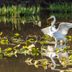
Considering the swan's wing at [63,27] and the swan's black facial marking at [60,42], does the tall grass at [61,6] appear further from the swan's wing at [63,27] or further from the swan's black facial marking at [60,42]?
the swan's wing at [63,27]

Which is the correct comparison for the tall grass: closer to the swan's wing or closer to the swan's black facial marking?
the swan's black facial marking

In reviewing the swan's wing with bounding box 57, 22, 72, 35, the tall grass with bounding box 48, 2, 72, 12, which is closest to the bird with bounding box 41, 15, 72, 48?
the swan's wing with bounding box 57, 22, 72, 35

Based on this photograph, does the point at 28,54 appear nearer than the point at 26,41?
Yes

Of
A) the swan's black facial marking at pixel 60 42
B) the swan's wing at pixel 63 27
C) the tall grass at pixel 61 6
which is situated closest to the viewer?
the swan's wing at pixel 63 27

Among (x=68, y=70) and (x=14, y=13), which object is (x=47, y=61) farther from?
(x=14, y=13)

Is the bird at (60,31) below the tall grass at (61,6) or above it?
above

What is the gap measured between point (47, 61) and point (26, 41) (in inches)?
82.6

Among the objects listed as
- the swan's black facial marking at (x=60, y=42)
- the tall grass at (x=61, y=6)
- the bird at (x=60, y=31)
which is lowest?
the tall grass at (x=61, y=6)

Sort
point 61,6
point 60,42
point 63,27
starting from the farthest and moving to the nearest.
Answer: point 61,6 < point 60,42 < point 63,27

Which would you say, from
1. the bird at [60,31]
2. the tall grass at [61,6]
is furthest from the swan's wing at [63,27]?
the tall grass at [61,6]

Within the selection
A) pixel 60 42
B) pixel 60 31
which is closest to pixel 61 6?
pixel 60 42

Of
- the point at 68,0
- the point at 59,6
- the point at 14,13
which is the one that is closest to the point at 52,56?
the point at 14,13

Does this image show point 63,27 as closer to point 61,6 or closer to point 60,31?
point 60,31

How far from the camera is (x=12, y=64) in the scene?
23.4 feet
